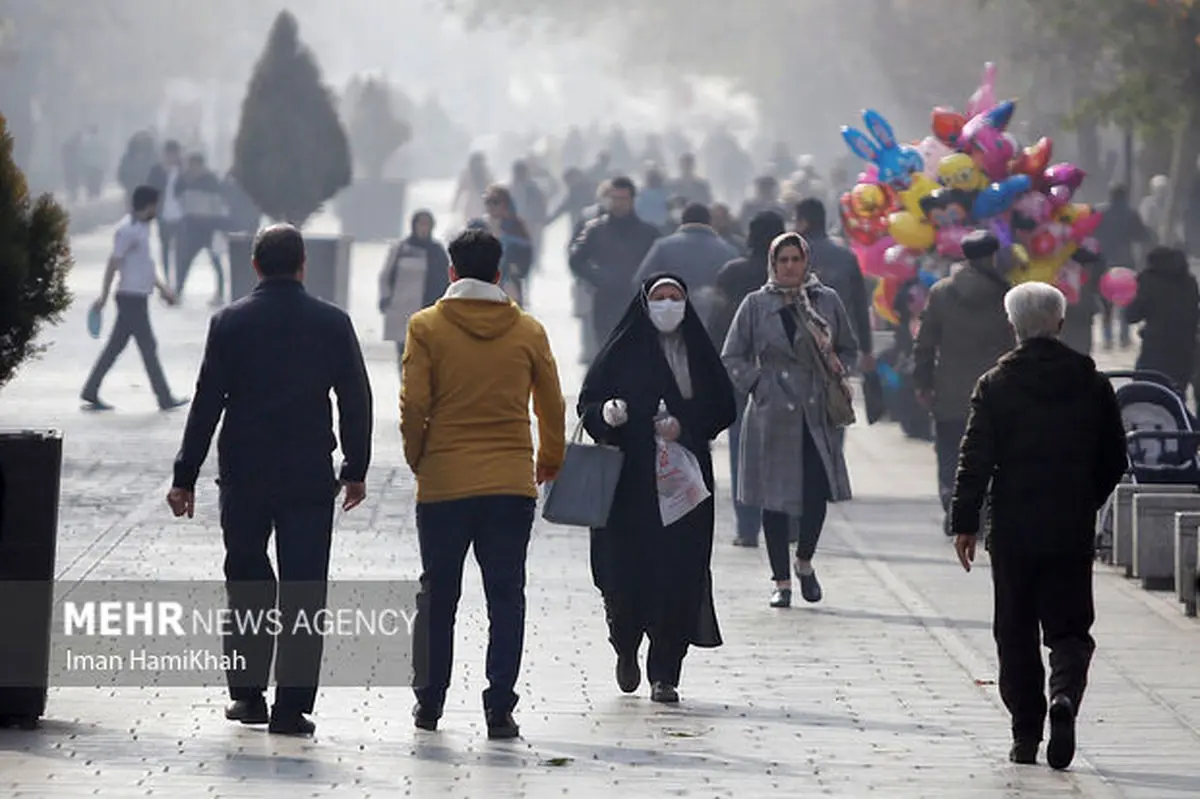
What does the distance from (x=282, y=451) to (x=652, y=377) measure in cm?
185

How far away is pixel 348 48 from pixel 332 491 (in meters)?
169

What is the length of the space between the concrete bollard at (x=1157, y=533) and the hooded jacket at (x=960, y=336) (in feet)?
5.49

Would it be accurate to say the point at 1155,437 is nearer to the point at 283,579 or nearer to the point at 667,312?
the point at 667,312

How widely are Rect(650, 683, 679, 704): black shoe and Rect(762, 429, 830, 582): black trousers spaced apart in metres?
2.62

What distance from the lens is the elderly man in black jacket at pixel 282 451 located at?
10227 mm

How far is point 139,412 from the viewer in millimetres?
23453

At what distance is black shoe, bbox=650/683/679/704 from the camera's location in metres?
11.3

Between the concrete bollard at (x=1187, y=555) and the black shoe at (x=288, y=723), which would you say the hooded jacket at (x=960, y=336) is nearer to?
the concrete bollard at (x=1187, y=555)

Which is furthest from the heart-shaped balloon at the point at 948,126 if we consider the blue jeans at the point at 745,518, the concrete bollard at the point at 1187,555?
the concrete bollard at the point at 1187,555

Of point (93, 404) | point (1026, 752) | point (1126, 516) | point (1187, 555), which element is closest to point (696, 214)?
point (1126, 516)

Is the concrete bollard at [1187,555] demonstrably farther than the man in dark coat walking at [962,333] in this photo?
No

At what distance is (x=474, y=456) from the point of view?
10320 millimetres

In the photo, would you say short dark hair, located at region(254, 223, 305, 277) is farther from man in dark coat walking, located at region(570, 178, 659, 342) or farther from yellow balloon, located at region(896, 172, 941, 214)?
man in dark coat walking, located at region(570, 178, 659, 342)

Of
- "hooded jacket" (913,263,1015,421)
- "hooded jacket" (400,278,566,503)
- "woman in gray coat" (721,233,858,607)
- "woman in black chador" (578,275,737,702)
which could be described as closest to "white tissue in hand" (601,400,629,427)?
"woman in black chador" (578,275,737,702)
